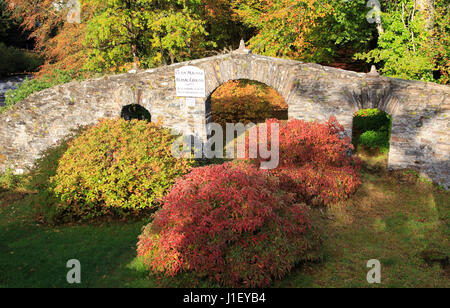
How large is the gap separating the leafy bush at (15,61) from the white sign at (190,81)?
20168mm

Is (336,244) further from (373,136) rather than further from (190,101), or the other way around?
(373,136)

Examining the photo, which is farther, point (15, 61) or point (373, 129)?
point (15, 61)

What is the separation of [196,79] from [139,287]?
24.0 ft

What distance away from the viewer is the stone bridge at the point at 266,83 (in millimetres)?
10898

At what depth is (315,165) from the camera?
1038cm

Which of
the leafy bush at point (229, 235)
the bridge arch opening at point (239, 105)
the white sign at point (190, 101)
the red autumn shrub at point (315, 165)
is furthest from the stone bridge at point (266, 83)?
the leafy bush at point (229, 235)

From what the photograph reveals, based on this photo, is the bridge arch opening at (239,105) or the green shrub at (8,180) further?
the bridge arch opening at (239,105)

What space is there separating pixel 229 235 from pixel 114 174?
3963 mm

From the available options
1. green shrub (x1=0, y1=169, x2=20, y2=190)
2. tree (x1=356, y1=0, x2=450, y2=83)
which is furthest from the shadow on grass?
green shrub (x1=0, y1=169, x2=20, y2=190)

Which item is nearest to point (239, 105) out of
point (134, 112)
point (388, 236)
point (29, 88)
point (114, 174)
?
point (134, 112)

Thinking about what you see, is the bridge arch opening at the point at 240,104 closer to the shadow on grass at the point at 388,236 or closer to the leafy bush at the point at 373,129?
the leafy bush at the point at 373,129

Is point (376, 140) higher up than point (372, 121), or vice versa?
point (372, 121)

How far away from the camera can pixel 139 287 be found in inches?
267

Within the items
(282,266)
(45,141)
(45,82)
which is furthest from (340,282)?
(45,82)
